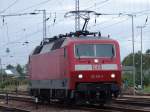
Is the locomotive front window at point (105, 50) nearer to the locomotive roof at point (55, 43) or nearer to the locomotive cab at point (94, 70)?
the locomotive cab at point (94, 70)

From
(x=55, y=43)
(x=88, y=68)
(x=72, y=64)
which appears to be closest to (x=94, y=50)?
(x=88, y=68)

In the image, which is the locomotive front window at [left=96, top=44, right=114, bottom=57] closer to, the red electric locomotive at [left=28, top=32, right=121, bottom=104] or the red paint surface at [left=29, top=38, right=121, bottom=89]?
the red electric locomotive at [left=28, top=32, right=121, bottom=104]

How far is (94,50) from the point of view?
26.8 meters

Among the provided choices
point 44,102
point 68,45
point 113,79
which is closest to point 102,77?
point 113,79

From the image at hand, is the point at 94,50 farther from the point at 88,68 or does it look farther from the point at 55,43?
the point at 55,43

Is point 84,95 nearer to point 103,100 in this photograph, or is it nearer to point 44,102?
point 103,100

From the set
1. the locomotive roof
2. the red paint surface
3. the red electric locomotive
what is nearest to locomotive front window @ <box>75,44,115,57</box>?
the red electric locomotive

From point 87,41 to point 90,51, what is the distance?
548 mm

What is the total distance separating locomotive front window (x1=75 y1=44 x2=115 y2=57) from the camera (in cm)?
2664

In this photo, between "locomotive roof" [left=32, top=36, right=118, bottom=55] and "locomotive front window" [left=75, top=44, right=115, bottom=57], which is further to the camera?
"locomotive roof" [left=32, top=36, right=118, bottom=55]

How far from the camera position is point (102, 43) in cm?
2702

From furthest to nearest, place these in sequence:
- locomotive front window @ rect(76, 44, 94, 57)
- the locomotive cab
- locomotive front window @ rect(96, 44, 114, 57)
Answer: locomotive front window @ rect(96, 44, 114, 57) < locomotive front window @ rect(76, 44, 94, 57) < the locomotive cab

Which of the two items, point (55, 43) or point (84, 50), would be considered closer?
point (84, 50)

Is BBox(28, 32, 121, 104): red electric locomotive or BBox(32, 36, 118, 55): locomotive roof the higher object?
BBox(32, 36, 118, 55): locomotive roof
